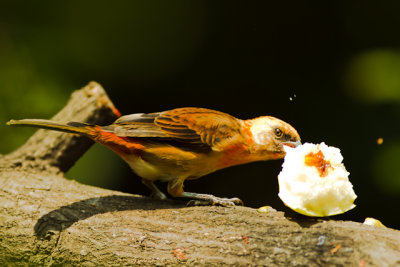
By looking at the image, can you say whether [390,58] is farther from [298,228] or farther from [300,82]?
[298,228]

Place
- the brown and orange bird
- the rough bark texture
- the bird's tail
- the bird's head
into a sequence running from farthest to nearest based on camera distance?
the bird's head
the brown and orange bird
the bird's tail
the rough bark texture

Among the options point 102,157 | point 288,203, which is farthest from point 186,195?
point 102,157

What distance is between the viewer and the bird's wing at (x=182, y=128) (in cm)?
337

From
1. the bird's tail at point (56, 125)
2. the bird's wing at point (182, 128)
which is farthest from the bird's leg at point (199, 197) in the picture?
the bird's tail at point (56, 125)

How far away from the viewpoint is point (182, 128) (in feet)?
11.2

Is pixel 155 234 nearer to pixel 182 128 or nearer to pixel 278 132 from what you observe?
pixel 182 128

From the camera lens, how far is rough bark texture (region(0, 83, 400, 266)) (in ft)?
8.04

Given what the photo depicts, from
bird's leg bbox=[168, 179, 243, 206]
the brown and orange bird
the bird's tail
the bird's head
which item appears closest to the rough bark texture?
bird's leg bbox=[168, 179, 243, 206]

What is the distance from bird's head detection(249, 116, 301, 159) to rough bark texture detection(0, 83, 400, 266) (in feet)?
2.35

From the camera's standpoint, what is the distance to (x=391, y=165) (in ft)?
14.4

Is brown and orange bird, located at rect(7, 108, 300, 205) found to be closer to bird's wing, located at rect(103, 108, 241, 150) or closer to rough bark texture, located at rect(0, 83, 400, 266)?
bird's wing, located at rect(103, 108, 241, 150)

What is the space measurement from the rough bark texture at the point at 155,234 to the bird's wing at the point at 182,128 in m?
0.52

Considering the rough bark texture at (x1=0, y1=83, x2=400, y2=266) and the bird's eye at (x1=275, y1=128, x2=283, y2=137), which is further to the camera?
the bird's eye at (x1=275, y1=128, x2=283, y2=137)

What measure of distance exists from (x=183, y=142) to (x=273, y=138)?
0.74 meters
